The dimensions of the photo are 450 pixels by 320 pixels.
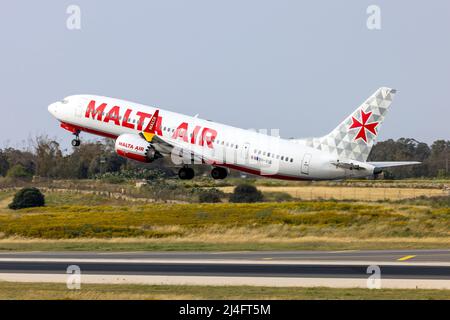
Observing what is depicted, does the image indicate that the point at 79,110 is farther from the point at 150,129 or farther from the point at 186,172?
the point at 186,172

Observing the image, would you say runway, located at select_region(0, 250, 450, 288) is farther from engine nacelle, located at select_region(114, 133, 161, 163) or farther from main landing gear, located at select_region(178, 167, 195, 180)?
main landing gear, located at select_region(178, 167, 195, 180)

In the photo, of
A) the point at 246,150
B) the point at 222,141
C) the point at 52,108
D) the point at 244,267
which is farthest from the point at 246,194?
the point at 244,267

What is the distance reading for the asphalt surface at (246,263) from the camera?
46031 millimetres

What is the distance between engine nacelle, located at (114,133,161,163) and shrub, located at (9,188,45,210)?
27418mm

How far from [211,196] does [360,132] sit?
22.6m

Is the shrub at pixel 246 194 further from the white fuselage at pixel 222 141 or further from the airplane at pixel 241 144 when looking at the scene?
the white fuselage at pixel 222 141

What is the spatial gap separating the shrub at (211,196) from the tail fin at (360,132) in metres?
19.5

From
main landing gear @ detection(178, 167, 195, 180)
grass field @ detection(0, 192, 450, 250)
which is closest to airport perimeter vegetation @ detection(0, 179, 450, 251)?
grass field @ detection(0, 192, 450, 250)

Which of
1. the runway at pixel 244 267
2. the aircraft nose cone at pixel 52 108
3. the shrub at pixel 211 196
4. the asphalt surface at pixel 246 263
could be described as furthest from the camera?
the shrub at pixel 211 196

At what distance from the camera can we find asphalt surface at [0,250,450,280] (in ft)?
151

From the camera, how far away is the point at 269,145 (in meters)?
67.6

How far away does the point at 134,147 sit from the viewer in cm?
7094

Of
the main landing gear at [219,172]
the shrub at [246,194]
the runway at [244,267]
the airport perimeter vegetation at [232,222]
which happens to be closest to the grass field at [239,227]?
the airport perimeter vegetation at [232,222]
